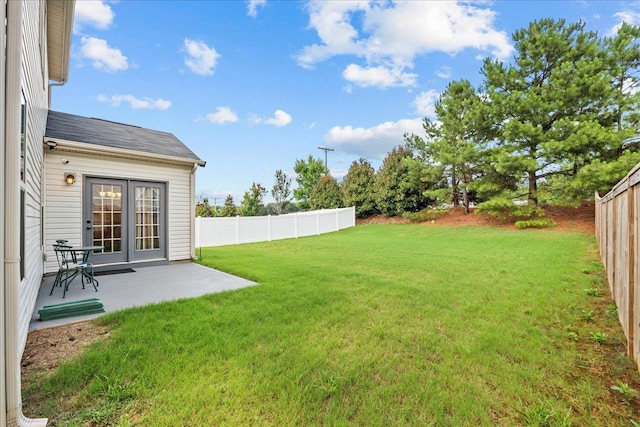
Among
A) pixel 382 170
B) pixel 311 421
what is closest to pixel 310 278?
pixel 311 421

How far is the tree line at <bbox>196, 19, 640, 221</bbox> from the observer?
11.8 metres

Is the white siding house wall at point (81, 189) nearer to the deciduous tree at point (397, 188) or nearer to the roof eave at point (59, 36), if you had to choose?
the roof eave at point (59, 36)

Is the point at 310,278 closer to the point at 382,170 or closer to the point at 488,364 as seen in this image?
the point at 488,364

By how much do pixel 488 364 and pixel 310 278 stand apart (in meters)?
3.42

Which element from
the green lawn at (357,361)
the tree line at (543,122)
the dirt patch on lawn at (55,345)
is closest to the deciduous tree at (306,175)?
the tree line at (543,122)

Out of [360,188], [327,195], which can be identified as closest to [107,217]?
[360,188]

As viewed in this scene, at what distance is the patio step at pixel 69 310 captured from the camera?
140 inches

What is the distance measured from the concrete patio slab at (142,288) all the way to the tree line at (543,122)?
12602 millimetres

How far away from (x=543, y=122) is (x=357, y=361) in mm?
15508

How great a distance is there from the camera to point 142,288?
495 centimetres

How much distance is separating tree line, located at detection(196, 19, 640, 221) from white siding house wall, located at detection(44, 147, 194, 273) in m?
12.6

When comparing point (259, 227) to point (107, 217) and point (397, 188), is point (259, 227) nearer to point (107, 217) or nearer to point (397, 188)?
point (107, 217)

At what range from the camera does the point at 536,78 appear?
1395 cm

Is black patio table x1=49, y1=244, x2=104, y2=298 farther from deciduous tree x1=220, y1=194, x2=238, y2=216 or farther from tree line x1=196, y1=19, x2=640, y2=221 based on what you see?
deciduous tree x1=220, y1=194, x2=238, y2=216
